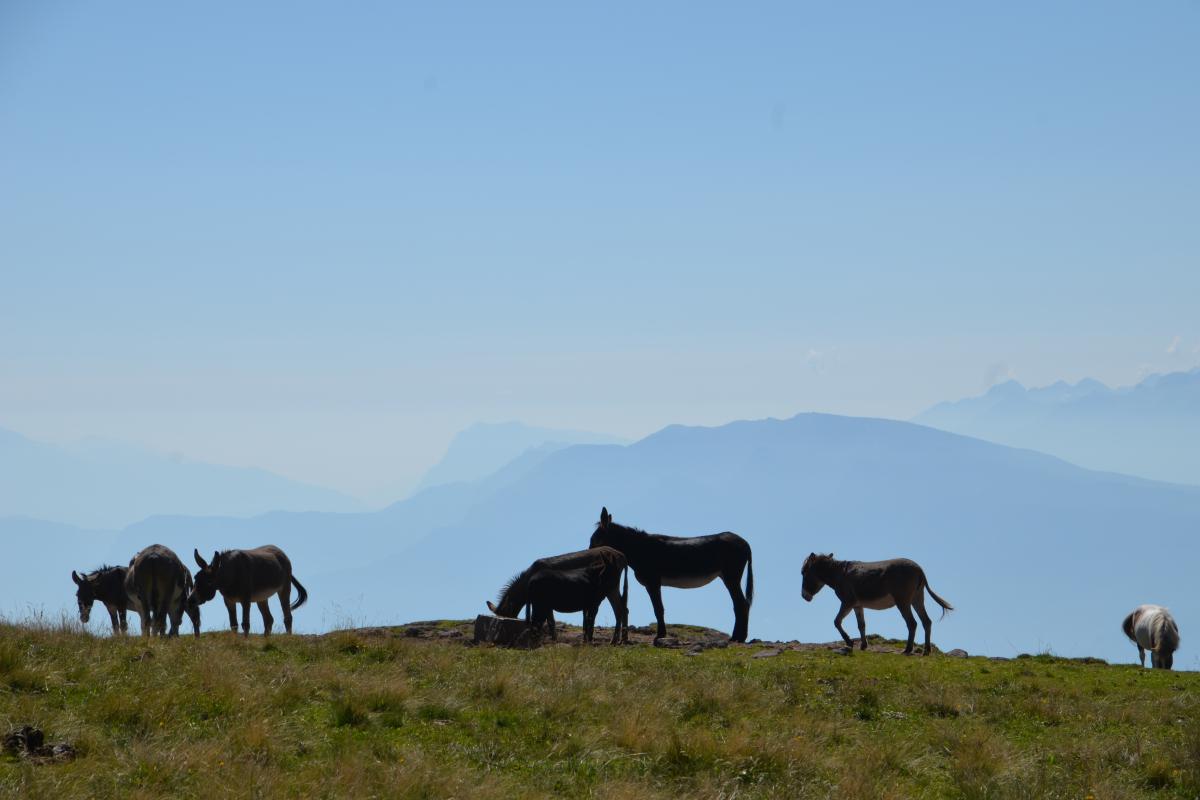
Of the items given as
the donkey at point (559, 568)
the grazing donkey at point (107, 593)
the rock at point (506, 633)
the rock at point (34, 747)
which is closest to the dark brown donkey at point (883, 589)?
the donkey at point (559, 568)

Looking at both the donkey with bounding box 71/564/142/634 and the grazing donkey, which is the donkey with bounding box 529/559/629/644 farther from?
the donkey with bounding box 71/564/142/634

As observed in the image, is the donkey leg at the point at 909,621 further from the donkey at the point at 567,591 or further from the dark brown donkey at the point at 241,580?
the dark brown donkey at the point at 241,580

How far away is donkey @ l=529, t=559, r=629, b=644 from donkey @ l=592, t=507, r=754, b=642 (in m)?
3.29

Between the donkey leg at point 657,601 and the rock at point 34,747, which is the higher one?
Answer: the donkey leg at point 657,601

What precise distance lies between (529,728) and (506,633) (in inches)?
395

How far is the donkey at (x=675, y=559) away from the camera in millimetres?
28906

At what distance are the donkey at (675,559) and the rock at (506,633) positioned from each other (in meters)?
Answer: 5.24

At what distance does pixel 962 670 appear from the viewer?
22.1m

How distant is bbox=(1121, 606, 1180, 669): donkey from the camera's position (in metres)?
28.9

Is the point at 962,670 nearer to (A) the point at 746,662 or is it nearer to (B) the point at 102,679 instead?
(A) the point at 746,662

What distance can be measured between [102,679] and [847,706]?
10.8m

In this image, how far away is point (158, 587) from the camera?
78.4ft

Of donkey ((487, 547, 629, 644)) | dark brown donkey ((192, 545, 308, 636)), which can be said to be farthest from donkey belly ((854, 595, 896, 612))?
dark brown donkey ((192, 545, 308, 636))

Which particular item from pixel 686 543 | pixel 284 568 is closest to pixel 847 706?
pixel 686 543
